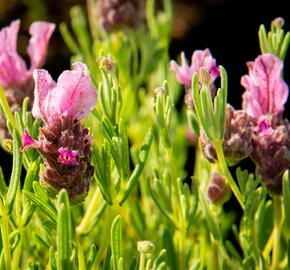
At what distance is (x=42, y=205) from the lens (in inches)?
31.7

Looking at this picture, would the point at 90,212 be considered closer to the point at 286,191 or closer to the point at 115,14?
the point at 286,191

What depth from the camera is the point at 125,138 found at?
2.77 ft

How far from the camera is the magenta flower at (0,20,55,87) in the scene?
104 cm

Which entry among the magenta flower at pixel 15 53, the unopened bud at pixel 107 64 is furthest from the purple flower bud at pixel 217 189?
the magenta flower at pixel 15 53

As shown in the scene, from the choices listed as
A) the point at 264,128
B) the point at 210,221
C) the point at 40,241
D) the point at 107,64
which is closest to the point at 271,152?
the point at 264,128

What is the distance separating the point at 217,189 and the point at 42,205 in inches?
11.2

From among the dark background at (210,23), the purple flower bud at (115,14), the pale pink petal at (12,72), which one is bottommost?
the pale pink petal at (12,72)

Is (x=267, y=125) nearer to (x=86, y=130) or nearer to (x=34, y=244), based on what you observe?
(x=86, y=130)

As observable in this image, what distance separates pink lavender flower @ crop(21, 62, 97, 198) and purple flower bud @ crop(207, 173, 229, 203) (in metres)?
0.24

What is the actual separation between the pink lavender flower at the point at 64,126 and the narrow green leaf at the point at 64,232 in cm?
6

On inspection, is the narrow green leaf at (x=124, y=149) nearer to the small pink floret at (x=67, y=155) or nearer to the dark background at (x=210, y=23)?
the small pink floret at (x=67, y=155)

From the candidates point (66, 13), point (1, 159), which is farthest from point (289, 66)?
point (1, 159)

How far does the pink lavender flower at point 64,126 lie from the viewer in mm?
777

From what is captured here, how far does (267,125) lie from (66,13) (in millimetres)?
2176
